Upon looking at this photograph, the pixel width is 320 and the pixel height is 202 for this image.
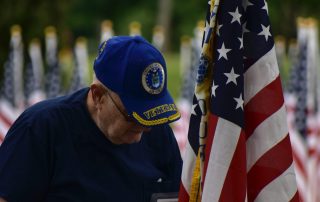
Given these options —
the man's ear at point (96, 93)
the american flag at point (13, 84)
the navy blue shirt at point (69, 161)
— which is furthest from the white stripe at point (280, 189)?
the american flag at point (13, 84)

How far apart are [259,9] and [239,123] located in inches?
16.1

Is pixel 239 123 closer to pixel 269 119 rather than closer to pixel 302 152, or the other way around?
pixel 269 119

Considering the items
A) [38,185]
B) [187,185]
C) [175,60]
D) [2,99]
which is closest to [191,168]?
[187,185]

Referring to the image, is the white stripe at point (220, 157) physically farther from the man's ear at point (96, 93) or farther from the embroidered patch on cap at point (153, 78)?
the man's ear at point (96, 93)

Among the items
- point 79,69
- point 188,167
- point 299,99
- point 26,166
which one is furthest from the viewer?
point 79,69

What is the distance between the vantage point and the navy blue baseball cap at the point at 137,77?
13.0 feet

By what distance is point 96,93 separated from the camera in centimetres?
405

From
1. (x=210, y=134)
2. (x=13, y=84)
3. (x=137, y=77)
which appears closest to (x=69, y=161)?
(x=137, y=77)

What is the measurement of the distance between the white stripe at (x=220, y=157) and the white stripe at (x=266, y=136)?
0.10 meters

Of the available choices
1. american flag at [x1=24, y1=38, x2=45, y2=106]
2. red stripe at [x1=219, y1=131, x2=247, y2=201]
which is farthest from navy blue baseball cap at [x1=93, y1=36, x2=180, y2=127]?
american flag at [x1=24, y1=38, x2=45, y2=106]

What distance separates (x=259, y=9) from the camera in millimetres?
3639

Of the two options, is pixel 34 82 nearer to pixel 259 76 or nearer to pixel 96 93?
pixel 96 93

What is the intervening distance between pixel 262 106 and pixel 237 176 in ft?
0.87

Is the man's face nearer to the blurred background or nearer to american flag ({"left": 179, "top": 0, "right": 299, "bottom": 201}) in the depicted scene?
american flag ({"left": 179, "top": 0, "right": 299, "bottom": 201})
